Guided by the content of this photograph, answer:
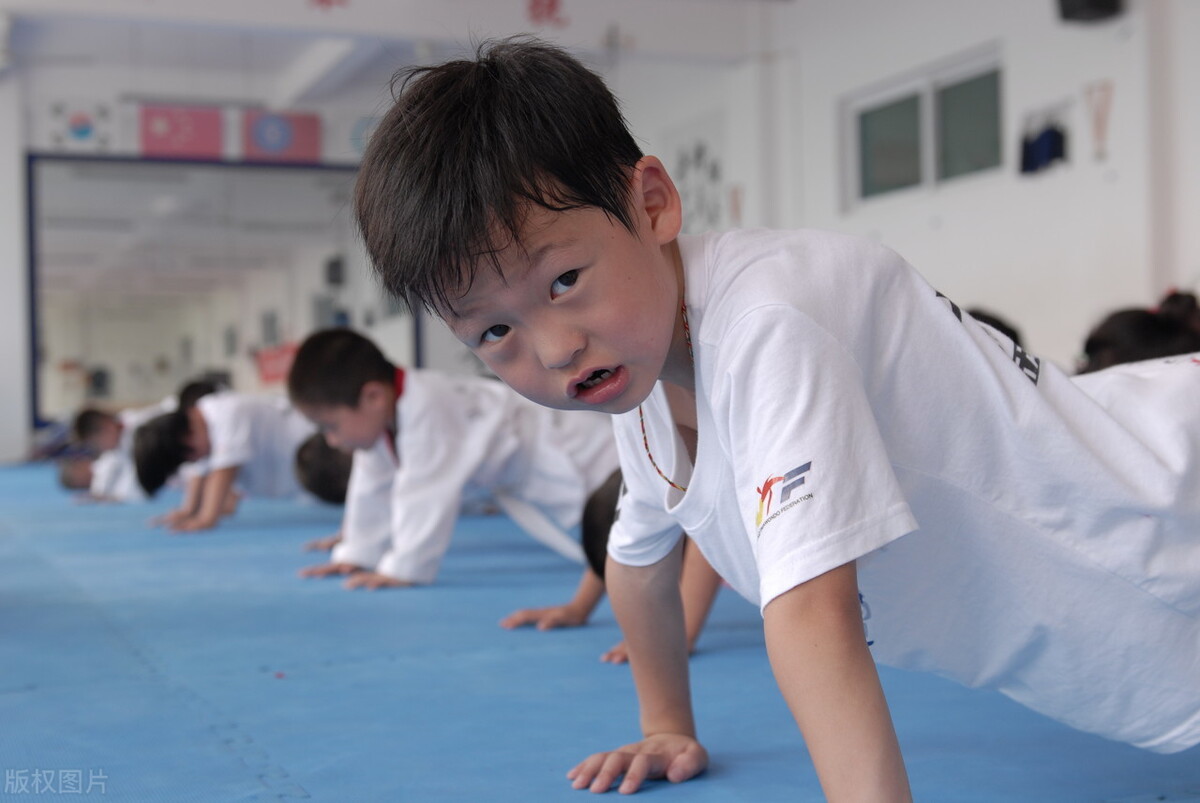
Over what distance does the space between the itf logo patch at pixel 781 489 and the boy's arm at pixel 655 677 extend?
481 mm

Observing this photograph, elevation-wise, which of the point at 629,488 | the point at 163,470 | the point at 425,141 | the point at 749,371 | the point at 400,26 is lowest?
the point at 163,470

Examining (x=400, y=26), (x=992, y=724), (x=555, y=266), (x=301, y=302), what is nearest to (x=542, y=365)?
(x=555, y=266)

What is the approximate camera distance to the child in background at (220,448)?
4777 millimetres

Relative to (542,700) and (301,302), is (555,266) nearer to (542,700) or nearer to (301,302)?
(542,700)

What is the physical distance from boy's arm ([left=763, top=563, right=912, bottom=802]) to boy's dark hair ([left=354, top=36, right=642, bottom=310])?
0.35 m

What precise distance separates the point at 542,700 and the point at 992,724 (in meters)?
0.66

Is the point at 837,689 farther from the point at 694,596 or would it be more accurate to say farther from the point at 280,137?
the point at 280,137

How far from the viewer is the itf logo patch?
89 centimetres

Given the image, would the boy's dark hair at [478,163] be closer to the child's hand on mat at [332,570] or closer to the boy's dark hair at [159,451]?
the child's hand on mat at [332,570]

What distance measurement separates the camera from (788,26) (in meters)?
7.57

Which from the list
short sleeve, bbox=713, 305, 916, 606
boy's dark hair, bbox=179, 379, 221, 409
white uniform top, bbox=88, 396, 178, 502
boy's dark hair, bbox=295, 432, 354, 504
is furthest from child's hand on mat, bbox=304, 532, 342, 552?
short sleeve, bbox=713, 305, 916, 606

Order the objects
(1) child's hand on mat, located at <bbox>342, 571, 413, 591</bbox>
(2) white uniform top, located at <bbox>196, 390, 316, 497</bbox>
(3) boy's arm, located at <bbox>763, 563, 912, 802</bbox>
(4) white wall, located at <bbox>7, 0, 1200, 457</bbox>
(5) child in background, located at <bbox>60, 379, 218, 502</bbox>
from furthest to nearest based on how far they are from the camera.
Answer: (5) child in background, located at <bbox>60, 379, 218, 502</bbox>
(4) white wall, located at <bbox>7, 0, 1200, 457</bbox>
(2) white uniform top, located at <bbox>196, 390, 316, 497</bbox>
(1) child's hand on mat, located at <bbox>342, 571, 413, 591</bbox>
(3) boy's arm, located at <bbox>763, 563, 912, 802</bbox>

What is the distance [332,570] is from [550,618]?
3.70 feet

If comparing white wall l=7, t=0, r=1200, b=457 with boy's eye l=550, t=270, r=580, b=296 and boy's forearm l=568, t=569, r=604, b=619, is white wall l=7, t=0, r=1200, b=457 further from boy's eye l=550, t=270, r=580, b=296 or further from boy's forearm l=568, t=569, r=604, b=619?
boy's eye l=550, t=270, r=580, b=296
